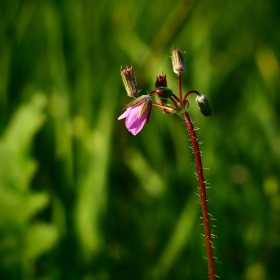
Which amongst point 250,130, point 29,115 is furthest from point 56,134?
point 250,130

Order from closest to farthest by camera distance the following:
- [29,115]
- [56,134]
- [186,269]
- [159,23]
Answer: [29,115]
[186,269]
[56,134]
[159,23]

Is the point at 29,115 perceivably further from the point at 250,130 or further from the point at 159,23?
the point at 159,23

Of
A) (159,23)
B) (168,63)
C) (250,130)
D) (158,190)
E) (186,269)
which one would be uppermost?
(159,23)

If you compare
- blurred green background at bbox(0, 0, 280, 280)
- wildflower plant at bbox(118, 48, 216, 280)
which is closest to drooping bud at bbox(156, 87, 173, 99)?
wildflower plant at bbox(118, 48, 216, 280)

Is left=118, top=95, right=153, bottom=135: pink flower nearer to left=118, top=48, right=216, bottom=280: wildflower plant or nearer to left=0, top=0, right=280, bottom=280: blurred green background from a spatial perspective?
left=118, top=48, right=216, bottom=280: wildflower plant

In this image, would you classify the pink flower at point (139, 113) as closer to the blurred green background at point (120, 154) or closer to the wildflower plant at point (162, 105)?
the wildflower plant at point (162, 105)

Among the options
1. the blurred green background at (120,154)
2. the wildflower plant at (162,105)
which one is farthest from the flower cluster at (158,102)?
the blurred green background at (120,154)

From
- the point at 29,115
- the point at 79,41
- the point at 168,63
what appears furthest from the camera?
the point at 168,63
